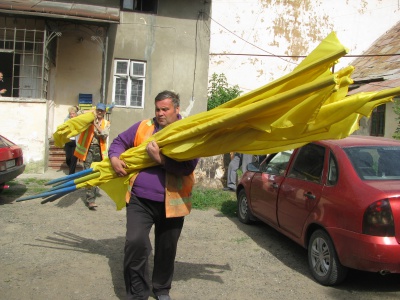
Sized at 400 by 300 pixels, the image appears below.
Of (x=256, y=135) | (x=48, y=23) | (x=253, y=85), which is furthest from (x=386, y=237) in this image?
(x=253, y=85)

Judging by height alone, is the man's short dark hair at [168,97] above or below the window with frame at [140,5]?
below

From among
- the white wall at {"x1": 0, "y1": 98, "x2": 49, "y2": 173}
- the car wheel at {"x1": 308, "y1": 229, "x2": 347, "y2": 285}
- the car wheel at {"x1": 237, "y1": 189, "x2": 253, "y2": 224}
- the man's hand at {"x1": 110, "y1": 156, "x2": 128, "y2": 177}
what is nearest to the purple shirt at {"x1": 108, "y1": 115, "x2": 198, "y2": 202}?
the man's hand at {"x1": 110, "y1": 156, "x2": 128, "y2": 177}

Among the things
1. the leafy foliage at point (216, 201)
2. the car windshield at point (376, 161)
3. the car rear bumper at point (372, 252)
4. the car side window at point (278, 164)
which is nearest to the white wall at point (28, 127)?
the leafy foliage at point (216, 201)

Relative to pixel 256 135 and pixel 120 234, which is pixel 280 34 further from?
pixel 256 135

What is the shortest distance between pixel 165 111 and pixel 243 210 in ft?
12.2

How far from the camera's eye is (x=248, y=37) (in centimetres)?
1867

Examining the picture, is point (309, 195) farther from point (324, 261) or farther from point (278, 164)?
point (278, 164)

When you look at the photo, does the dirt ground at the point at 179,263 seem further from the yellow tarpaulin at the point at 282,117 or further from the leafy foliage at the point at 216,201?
the yellow tarpaulin at the point at 282,117

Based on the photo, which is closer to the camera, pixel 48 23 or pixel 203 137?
pixel 203 137

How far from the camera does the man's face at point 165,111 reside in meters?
3.71

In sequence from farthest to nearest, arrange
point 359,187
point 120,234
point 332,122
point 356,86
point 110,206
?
point 356,86 < point 110,206 < point 120,234 < point 359,187 < point 332,122

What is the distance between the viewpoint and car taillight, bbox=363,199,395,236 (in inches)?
153

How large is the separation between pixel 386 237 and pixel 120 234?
3656 millimetres

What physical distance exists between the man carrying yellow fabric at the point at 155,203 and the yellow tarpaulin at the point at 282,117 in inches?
4.8
